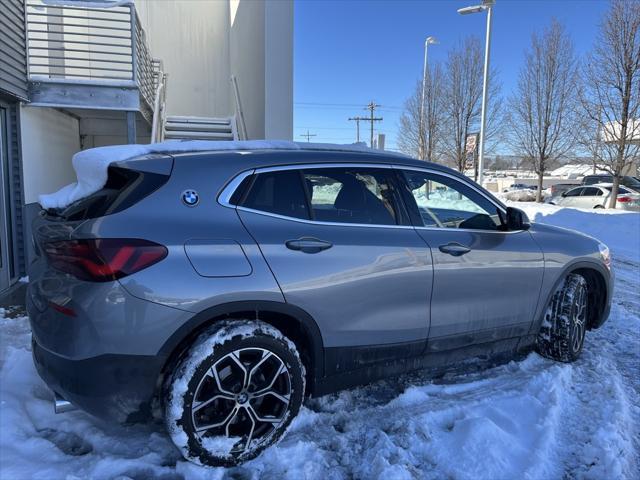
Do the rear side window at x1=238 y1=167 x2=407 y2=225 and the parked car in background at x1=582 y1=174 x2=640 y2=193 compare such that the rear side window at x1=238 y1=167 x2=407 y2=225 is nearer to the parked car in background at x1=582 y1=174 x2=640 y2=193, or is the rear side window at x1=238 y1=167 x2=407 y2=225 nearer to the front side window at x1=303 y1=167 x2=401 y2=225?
the front side window at x1=303 y1=167 x2=401 y2=225

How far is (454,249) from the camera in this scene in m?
3.25

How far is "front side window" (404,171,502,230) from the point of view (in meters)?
3.39

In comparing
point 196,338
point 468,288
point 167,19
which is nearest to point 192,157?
point 196,338

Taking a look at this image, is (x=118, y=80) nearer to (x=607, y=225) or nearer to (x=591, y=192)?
(x=607, y=225)

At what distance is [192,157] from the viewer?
105 inches

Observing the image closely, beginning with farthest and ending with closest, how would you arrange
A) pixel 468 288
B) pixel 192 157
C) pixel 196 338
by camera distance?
pixel 468 288, pixel 192 157, pixel 196 338

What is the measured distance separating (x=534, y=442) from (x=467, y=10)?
670 inches

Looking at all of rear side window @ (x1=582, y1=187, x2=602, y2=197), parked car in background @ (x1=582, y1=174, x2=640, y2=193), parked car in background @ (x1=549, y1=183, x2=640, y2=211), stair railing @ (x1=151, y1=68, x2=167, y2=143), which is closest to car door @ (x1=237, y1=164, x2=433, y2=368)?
stair railing @ (x1=151, y1=68, x2=167, y2=143)

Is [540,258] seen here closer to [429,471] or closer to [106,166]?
[429,471]

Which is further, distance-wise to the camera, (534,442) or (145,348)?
(534,442)

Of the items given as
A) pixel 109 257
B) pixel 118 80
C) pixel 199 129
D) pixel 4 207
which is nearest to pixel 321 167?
pixel 109 257

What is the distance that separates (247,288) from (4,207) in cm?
507

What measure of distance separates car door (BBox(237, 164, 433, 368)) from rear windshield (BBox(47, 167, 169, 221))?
484mm

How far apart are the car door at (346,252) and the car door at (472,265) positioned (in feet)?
0.43
